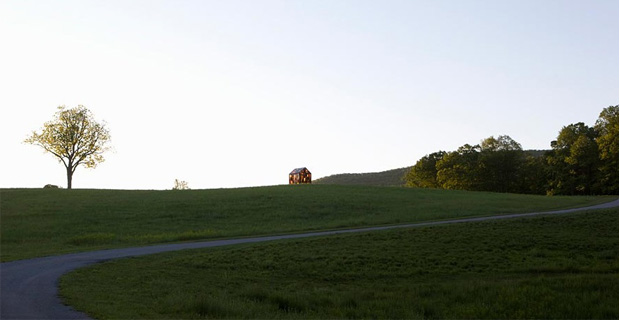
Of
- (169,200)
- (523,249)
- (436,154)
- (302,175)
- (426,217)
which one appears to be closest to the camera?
(523,249)

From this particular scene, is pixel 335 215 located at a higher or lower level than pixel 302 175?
lower

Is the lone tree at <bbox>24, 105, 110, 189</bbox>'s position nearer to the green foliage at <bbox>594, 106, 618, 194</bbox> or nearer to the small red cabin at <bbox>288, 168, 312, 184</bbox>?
the small red cabin at <bbox>288, 168, 312, 184</bbox>

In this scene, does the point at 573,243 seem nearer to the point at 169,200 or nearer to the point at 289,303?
the point at 289,303

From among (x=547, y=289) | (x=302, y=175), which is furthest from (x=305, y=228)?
(x=302, y=175)

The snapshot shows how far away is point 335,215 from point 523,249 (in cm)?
2083

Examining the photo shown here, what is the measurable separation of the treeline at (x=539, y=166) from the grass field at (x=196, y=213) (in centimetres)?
2574

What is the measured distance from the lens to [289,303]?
17.5 meters

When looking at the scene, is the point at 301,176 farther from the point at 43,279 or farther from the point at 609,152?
the point at 43,279

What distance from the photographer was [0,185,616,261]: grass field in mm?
36312

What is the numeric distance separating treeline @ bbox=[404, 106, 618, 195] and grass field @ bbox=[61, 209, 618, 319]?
50.5 m

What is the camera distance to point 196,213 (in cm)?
4812

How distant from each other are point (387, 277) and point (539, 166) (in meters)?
78.6

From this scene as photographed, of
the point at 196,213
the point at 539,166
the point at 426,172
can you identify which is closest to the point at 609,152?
the point at 539,166

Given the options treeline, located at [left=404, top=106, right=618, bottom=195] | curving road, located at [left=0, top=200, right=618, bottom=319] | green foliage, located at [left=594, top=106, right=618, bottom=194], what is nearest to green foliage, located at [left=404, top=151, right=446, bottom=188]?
treeline, located at [left=404, top=106, right=618, bottom=195]
